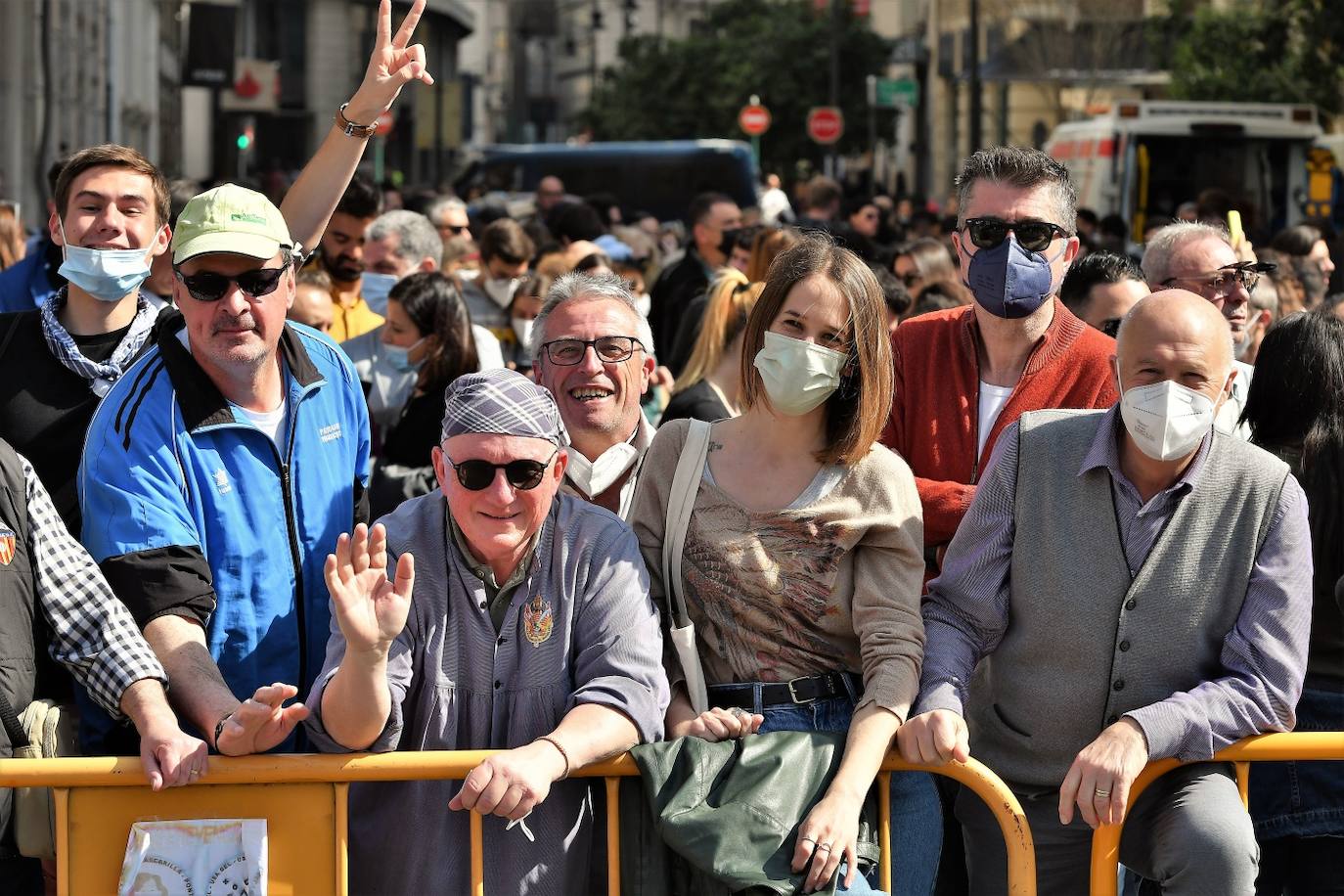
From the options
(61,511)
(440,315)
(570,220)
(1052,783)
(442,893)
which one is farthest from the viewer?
(570,220)

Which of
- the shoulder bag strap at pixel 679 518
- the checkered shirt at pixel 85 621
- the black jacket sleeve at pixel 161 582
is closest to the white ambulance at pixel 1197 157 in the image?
the shoulder bag strap at pixel 679 518

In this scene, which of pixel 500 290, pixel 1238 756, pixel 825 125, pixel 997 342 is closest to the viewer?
pixel 1238 756

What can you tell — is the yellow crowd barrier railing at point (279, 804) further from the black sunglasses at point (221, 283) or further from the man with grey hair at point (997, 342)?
the man with grey hair at point (997, 342)

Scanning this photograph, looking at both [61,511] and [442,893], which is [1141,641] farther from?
[61,511]

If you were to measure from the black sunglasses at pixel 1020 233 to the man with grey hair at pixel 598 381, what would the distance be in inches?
37.8

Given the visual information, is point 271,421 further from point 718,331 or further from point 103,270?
point 718,331

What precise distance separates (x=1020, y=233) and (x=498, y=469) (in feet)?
5.89

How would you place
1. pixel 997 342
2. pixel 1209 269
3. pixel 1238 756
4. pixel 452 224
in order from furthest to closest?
1. pixel 452 224
2. pixel 1209 269
3. pixel 997 342
4. pixel 1238 756

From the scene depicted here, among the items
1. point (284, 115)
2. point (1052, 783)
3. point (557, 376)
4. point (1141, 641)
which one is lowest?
point (1052, 783)

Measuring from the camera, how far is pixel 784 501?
3928 mm

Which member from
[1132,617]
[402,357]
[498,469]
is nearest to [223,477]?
[498,469]

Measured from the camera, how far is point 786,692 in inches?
153

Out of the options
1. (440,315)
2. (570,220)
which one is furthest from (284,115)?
(440,315)

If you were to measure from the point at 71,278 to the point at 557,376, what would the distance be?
134 centimetres
